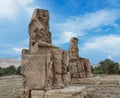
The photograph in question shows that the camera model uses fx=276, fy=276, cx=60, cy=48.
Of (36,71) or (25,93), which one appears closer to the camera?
(36,71)

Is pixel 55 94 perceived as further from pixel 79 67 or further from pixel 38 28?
pixel 79 67

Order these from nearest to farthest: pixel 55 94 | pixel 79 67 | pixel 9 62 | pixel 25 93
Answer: pixel 55 94
pixel 25 93
pixel 79 67
pixel 9 62

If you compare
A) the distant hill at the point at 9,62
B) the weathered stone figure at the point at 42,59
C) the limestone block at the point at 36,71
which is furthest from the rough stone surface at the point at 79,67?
the distant hill at the point at 9,62

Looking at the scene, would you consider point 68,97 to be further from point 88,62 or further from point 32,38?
point 88,62

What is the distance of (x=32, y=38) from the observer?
13.0 meters

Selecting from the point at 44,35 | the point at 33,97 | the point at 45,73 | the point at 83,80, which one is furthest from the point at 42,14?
the point at 83,80

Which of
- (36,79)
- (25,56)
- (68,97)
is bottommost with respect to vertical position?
(68,97)

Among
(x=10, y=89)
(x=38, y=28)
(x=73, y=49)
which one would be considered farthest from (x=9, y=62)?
(x=38, y=28)

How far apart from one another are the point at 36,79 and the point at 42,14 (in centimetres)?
366

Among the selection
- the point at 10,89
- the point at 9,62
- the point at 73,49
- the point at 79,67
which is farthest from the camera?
the point at 9,62

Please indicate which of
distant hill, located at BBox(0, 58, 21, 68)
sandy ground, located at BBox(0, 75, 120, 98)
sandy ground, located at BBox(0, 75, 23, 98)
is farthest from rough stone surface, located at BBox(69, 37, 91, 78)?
distant hill, located at BBox(0, 58, 21, 68)

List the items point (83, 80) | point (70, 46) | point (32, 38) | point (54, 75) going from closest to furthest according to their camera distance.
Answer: point (54, 75)
point (32, 38)
point (83, 80)
point (70, 46)

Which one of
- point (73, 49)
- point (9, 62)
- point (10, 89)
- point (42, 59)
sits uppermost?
point (9, 62)

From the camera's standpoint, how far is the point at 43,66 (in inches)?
447
